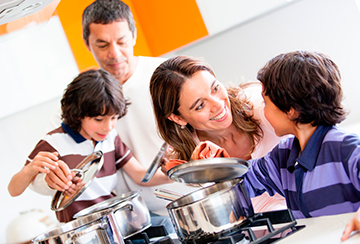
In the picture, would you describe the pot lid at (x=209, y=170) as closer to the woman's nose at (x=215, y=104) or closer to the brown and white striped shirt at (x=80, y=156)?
the woman's nose at (x=215, y=104)

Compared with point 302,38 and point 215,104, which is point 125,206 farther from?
point 302,38

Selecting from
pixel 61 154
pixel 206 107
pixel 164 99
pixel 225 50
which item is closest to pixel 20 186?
pixel 61 154

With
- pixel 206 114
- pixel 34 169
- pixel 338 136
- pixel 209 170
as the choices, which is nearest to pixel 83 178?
pixel 34 169

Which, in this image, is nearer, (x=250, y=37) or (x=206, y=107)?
(x=206, y=107)

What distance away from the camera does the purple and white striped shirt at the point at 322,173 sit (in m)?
0.87

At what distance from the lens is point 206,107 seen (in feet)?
4.42

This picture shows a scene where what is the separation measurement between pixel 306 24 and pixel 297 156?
1.55m

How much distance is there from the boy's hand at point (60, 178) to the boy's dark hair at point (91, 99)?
326 millimetres

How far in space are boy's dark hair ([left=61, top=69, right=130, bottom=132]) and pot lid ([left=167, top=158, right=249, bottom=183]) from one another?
709 mm

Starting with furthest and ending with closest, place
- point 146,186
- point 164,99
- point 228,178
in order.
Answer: point 146,186 < point 164,99 < point 228,178

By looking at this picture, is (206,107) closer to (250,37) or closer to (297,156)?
(297,156)

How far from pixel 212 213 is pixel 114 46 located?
123cm

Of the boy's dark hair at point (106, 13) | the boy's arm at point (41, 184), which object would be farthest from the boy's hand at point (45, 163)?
the boy's dark hair at point (106, 13)

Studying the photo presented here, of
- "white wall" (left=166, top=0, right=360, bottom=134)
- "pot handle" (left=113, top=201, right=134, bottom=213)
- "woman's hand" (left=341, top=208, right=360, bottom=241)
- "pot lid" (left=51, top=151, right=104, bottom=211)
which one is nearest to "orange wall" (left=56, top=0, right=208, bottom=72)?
"white wall" (left=166, top=0, right=360, bottom=134)
